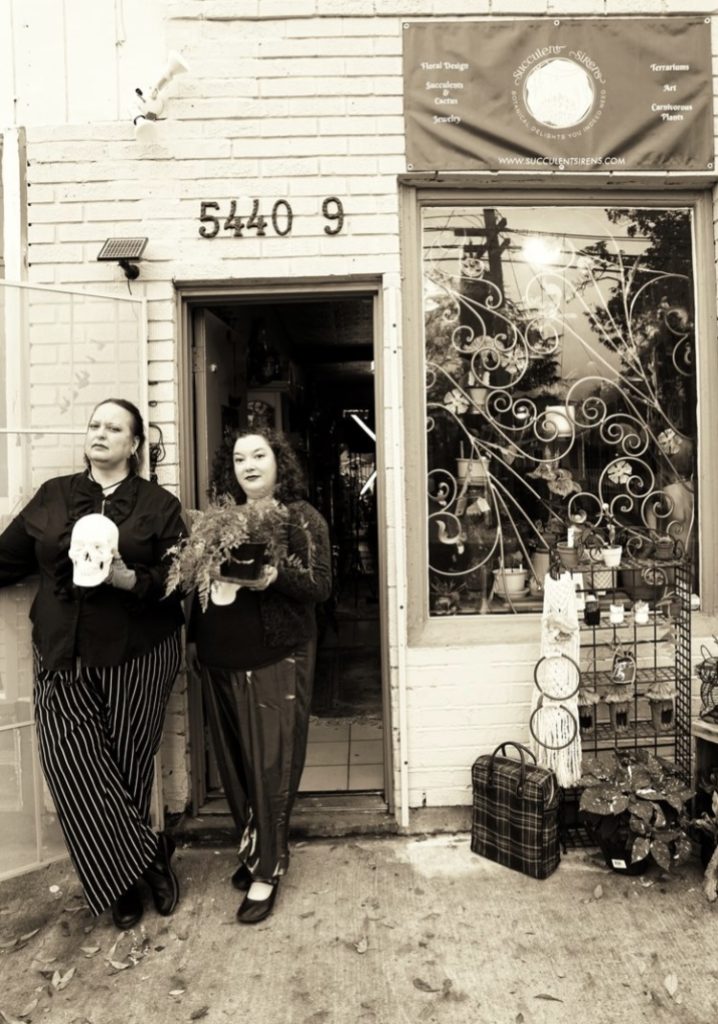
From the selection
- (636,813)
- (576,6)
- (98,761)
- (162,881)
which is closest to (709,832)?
(636,813)


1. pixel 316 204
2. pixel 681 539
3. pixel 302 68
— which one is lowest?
pixel 681 539

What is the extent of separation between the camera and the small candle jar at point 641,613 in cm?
347

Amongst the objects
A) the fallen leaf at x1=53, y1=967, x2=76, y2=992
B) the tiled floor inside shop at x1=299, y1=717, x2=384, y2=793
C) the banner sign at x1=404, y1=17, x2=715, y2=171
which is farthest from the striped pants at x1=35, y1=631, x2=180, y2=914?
the banner sign at x1=404, y1=17, x2=715, y2=171

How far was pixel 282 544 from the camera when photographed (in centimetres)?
279

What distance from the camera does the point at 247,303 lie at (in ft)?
12.0

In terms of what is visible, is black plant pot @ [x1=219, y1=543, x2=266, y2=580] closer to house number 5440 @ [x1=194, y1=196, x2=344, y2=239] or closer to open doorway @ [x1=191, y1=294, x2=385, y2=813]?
open doorway @ [x1=191, y1=294, x2=385, y2=813]

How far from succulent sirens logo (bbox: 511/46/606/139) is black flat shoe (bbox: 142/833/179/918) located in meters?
3.50

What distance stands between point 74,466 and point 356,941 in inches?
84.7

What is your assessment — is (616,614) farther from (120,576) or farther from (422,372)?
(120,576)

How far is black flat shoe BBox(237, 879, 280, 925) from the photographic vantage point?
2.89 meters

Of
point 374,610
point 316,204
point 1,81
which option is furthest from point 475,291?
point 374,610

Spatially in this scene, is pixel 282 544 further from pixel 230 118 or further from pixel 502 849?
pixel 230 118

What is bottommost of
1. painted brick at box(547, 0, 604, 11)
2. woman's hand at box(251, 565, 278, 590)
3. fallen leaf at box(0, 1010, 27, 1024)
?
fallen leaf at box(0, 1010, 27, 1024)

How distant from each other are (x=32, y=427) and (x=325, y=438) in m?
5.62
